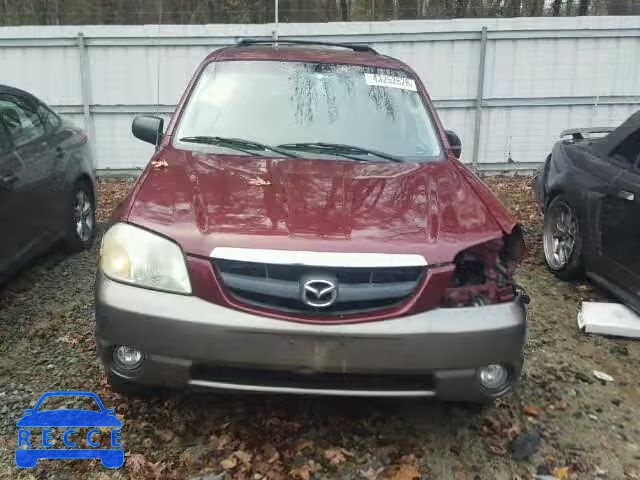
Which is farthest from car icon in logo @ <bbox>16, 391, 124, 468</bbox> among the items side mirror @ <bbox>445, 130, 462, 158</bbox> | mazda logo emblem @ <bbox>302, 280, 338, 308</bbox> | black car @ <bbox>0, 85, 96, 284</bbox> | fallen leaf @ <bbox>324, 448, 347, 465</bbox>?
side mirror @ <bbox>445, 130, 462, 158</bbox>

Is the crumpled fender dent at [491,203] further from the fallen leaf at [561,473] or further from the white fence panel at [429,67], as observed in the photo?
the white fence panel at [429,67]

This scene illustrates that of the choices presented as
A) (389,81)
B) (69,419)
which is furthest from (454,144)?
(69,419)

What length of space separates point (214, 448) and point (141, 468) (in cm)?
32

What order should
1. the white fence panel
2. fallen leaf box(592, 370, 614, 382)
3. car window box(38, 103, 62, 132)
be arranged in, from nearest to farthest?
fallen leaf box(592, 370, 614, 382)
car window box(38, 103, 62, 132)
the white fence panel

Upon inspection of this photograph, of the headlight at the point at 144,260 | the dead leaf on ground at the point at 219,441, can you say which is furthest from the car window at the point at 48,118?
the dead leaf on ground at the point at 219,441

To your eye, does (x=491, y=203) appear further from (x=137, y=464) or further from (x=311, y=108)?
(x=137, y=464)

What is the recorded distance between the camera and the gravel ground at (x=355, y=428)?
2648mm

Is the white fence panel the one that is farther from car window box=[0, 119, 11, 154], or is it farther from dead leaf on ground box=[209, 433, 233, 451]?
dead leaf on ground box=[209, 433, 233, 451]

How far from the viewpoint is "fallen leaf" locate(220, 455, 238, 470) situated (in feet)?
8.62

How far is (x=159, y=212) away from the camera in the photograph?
2.60 metres

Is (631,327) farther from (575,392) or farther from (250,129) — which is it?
(250,129)

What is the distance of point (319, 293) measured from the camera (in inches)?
91.4

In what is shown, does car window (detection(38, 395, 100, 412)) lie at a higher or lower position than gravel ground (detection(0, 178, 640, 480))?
higher

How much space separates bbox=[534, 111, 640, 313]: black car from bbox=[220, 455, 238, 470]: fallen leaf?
9.22ft
